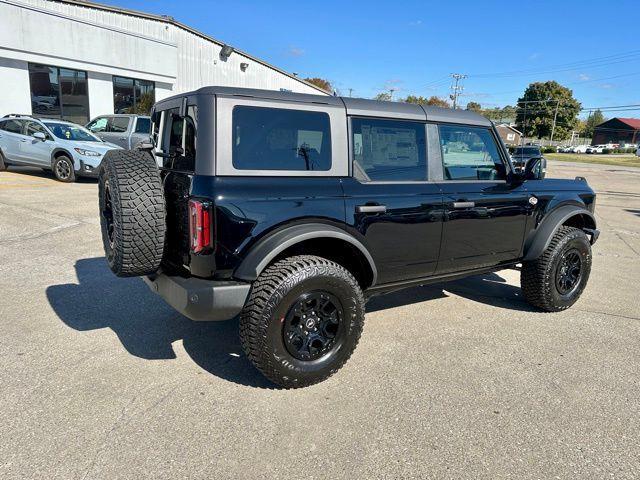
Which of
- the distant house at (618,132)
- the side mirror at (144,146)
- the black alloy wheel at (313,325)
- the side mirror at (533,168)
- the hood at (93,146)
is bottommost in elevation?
the black alloy wheel at (313,325)

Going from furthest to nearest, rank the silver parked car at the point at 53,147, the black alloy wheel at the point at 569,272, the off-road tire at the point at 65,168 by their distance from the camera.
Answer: the off-road tire at the point at 65,168 < the silver parked car at the point at 53,147 < the black alloy wheel at the point at 569,272

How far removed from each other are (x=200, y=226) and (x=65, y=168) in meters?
10.8

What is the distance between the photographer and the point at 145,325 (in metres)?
3.94

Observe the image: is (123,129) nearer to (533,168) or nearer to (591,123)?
(533,168)

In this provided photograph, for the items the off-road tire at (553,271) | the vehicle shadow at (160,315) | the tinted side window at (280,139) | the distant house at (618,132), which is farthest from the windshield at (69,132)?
the distant house at (618,132)

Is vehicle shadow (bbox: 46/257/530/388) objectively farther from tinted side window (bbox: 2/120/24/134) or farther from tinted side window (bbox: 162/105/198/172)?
tinted side window (bbox: 2/120/24/134)

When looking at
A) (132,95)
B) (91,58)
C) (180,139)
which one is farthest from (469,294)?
(132,95)

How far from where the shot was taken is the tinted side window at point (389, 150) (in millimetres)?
3402

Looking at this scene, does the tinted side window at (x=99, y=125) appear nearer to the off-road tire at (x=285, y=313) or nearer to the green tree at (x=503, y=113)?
the off-road tire at (x=285, y=313)

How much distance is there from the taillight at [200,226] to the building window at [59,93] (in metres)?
17.2

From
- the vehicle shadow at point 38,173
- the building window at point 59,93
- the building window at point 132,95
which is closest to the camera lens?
the vehicle shadow at point 38,173

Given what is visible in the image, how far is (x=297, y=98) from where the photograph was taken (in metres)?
3.17

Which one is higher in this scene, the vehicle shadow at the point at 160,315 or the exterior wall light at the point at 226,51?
the exterior wall light at the point at 226,51

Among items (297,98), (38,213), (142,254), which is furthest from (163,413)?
(38,213)
